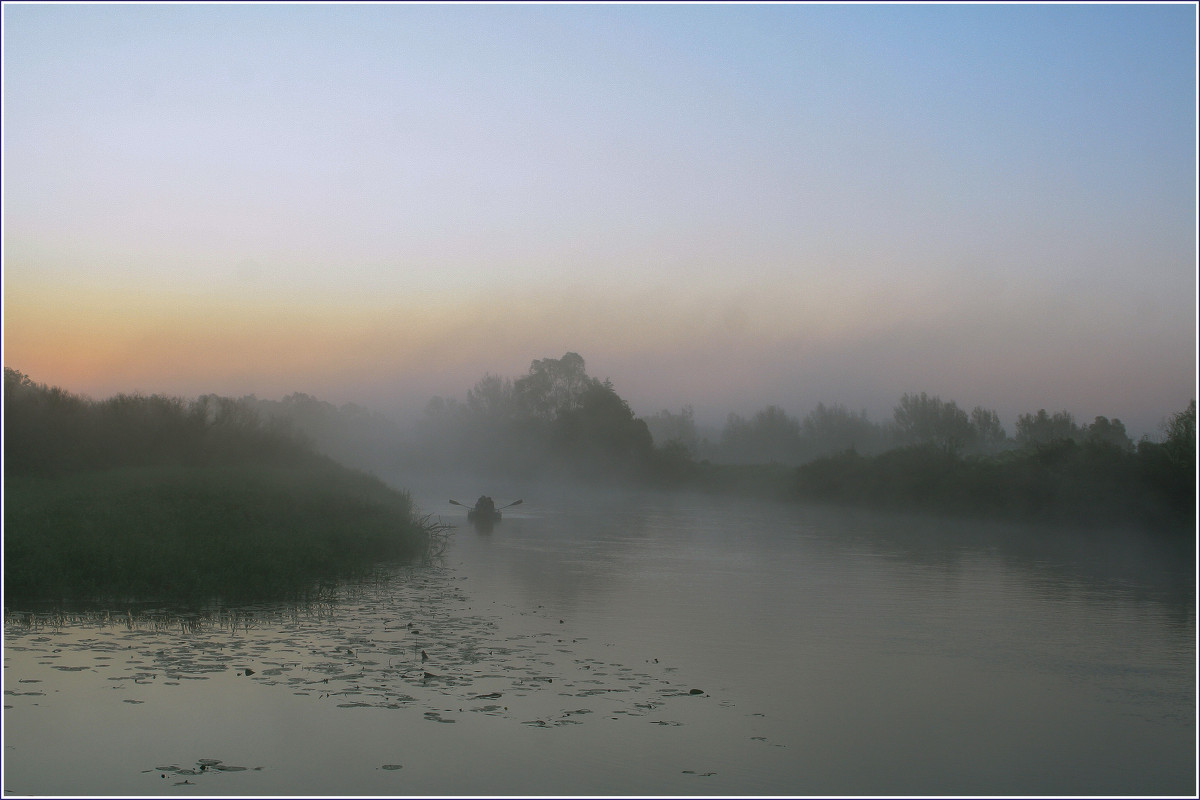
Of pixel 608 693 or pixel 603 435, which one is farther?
pixel 603 435

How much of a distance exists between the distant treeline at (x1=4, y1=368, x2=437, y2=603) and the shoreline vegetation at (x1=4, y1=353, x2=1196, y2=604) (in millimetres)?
50

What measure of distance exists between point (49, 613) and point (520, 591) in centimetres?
813

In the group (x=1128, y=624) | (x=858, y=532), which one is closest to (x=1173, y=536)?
(x=858, y=532)

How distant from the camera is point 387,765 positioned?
8008 mm

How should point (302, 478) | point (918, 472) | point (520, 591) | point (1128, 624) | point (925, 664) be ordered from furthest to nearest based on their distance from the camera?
point (918, 472)
point (302, 478)
point (520, 591)
point (1128, 624)
point (925, 664)

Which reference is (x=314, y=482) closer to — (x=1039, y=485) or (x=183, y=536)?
(x=183, y=536)


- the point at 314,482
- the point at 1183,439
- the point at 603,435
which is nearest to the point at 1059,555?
the point at 1183,439

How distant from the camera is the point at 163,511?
758 inches

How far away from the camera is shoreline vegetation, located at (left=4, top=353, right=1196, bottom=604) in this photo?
16.0m

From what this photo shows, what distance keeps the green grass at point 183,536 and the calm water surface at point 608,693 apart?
4.49ft

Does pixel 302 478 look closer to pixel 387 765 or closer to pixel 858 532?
pixel 858 532

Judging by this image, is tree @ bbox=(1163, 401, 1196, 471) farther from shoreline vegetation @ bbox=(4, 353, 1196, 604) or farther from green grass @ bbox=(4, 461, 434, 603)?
green grass @ bbox=(4, 461, 434, 603)

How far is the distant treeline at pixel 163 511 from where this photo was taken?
15.2 m

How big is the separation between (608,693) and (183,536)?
1086 centimetres
